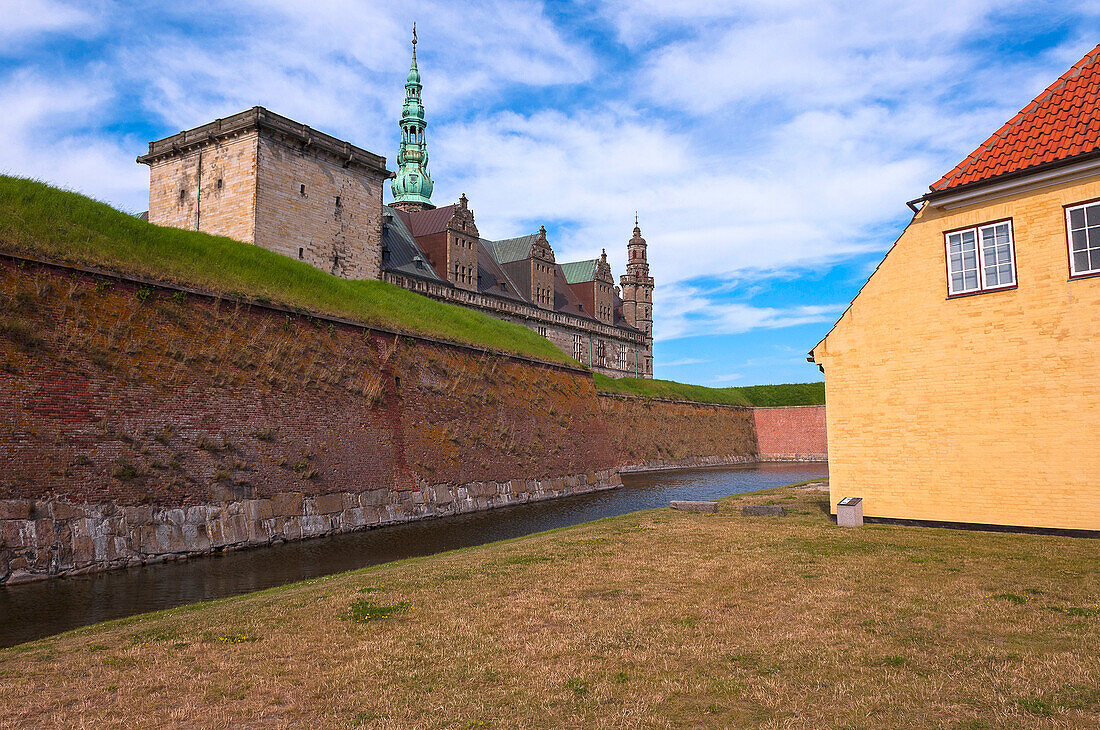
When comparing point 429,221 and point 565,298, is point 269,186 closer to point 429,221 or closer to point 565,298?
point 429,221

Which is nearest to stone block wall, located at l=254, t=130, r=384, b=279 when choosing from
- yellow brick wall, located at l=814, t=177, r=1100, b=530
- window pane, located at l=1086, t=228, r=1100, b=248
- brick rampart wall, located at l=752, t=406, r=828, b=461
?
yellow brick wall, located at l=814, t=177, r=1100, b=530

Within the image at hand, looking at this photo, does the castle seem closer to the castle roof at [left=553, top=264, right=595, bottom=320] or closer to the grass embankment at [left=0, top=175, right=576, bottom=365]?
the castle roof at [left=553, top=264, right=595, bottom=320]

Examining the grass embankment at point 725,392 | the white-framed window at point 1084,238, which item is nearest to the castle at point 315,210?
the grass embankment at point 725,392

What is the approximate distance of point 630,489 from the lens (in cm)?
3444

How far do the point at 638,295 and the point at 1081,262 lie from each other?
6724 cm

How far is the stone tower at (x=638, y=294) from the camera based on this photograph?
3093 inches

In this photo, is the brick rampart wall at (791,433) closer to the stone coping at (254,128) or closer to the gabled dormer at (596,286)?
the gabled dormer at (596,286)

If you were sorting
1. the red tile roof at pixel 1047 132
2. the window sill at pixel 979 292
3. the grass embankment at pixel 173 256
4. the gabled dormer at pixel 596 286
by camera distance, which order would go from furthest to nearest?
1. the gabled dormer at pixel 596 286
2. the grass embankment at pixel 173 256
3. the window sill at pixel 979 292
4. the red tile roof at pixel 1047 132

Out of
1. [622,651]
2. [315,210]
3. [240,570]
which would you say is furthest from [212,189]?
[622,651]

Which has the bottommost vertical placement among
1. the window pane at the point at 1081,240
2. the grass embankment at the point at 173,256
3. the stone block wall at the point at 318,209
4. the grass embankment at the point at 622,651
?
the grass embankment at the point at 622,651

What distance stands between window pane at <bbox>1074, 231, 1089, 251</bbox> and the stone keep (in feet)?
95.5

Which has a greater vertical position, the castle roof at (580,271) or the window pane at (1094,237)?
the castle roof at (580,271)

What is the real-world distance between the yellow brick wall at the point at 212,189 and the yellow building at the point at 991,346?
2619 centimetres

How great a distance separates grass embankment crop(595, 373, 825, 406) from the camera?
168 ft
